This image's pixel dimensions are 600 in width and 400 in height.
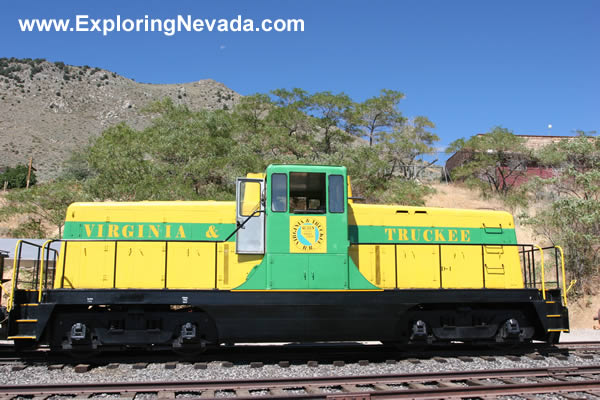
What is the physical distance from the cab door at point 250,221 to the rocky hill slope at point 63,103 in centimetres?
5494

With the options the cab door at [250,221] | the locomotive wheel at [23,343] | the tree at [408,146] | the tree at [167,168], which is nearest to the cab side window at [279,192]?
the cab door at [250,221]

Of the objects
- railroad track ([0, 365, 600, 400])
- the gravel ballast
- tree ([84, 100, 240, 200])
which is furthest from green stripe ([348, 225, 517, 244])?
tree ([84, 100, 240, 200])

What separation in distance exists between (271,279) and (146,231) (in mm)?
2467

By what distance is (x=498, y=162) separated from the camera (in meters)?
36.1

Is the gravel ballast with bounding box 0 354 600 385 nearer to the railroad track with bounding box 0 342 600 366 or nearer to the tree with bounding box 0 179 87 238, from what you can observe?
the railroad track with bounding box 0 342 600 366

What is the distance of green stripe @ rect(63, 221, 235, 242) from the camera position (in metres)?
8.09

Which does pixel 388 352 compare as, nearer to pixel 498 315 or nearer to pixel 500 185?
pixel 498 315

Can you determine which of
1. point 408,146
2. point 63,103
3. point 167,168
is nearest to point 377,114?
point 408,146

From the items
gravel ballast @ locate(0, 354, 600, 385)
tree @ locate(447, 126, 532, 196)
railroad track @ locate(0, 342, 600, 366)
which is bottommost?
gravel ballast @ locate(0, 354, 600, 385)

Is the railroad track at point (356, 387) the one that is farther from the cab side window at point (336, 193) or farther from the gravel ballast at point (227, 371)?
the cab side window at point (336, 193)

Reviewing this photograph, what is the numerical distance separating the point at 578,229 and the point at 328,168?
1511cm

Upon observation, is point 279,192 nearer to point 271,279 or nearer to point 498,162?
point 271,279

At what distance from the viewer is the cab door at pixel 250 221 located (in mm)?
7691

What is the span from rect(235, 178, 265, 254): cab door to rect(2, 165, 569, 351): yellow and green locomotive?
21 millimetres
